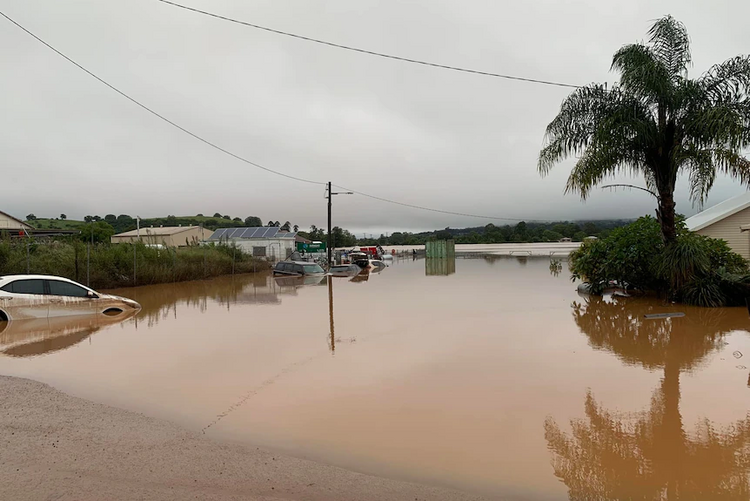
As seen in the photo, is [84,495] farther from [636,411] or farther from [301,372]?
[636,411]

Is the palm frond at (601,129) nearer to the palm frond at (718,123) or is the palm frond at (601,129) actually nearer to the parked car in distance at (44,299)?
the palm frond at (718,123)

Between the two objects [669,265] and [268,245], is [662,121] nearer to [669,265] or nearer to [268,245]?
[669,265]

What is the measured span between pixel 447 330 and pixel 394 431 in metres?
6.96

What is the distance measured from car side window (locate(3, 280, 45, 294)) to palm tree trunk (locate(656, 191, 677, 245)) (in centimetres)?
2067

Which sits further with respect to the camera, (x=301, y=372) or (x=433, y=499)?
(x=301, y=372)

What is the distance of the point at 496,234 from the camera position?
385 feet

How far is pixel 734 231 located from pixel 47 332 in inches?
1154

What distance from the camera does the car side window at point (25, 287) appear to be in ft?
43.3

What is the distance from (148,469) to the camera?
4.69m

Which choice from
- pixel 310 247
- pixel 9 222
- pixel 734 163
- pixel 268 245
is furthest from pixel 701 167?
pixel 9 222

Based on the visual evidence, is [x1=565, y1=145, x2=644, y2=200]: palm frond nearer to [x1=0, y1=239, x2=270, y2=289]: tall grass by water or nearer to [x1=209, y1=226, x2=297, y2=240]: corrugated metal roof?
[x1=0, y1=239, x2=270, y2=289]: tall grass by water

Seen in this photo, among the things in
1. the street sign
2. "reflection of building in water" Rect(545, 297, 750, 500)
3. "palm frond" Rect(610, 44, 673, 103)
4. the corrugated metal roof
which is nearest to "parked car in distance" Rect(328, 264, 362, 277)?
the corrugated metal roof

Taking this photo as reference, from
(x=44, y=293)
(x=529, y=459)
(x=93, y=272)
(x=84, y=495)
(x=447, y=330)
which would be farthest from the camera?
(x=93, y=272)

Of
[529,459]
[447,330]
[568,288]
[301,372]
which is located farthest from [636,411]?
[568,288]
